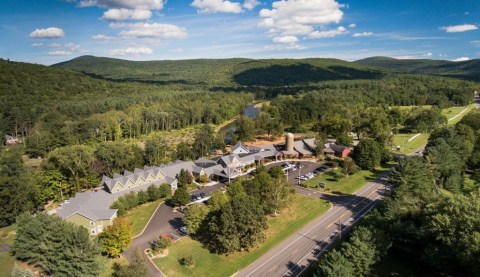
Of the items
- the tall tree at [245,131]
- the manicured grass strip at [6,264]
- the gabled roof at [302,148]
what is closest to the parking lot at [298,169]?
the gabled roof at [302,148]

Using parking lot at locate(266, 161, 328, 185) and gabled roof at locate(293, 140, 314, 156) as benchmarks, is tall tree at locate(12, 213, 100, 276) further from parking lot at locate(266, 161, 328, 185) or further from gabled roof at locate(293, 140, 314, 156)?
gabled roof at locate(293, 140, 314, 156)

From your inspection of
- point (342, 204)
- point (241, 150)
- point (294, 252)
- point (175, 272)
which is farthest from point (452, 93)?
point (175, 272)

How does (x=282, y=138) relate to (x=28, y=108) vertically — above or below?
below

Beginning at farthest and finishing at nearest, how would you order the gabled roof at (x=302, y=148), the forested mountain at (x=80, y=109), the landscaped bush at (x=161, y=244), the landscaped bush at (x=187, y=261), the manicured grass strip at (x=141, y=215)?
1. the forested mountain at (x=80, y=109)
2. the gabled roof at (x=302, y=148)
3. the manicured grass strip at (x=141, y=215)
4. the landscaped bush at (x=161, y=244)
5. the landscaped bush at (x=187, y=261)

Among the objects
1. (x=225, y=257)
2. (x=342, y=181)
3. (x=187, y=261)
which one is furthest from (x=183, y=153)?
(x=187, y=261)

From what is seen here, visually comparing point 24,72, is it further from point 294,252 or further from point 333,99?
point 294,252

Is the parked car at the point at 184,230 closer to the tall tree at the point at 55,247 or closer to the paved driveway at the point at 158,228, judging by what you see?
the paved driveway at the point at 158,228

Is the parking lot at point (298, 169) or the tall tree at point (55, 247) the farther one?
the parking lot at point (298, 169)

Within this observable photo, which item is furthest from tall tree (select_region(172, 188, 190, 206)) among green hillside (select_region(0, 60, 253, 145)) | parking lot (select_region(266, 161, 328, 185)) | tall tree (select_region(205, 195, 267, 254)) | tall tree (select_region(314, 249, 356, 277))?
green hillside (select_region(0, 60, 253, 145))
